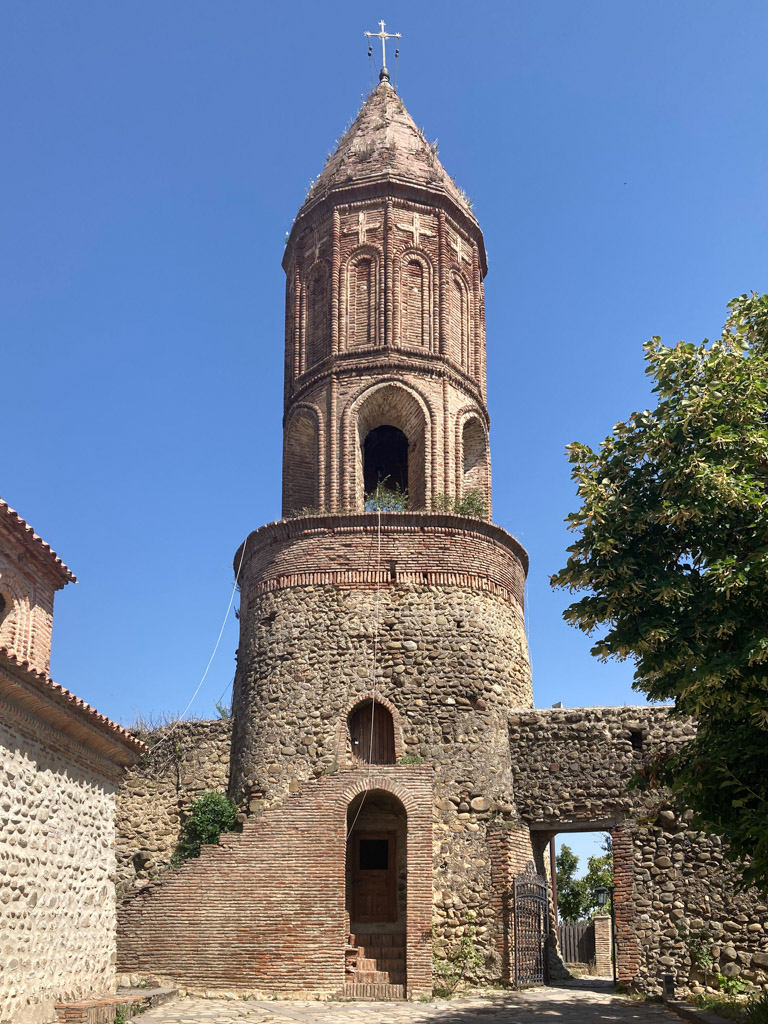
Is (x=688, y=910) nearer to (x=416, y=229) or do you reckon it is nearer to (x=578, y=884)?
(x=416, y=229)

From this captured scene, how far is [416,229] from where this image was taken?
22.4 meters

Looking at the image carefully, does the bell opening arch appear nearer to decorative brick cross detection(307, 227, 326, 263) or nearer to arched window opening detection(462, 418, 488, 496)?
arched window opening detection(462, 418, 488, 496)

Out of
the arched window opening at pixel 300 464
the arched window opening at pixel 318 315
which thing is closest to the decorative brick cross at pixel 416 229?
the arched window opening at pixel 318 315

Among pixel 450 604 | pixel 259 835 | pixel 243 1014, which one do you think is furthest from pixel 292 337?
pixel 243 1014

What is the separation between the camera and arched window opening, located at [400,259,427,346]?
21.6m

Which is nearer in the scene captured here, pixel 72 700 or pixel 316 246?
pixel 72 700

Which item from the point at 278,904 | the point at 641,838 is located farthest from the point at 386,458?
the point at 278,904

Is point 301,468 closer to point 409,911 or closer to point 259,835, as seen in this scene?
point 259,835

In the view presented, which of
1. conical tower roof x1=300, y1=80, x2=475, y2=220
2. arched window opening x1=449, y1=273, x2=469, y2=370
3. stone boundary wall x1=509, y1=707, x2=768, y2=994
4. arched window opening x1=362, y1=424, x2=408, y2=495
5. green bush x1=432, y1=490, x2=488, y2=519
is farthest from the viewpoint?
arched window opening x1=362, y1=424, x2=408, y2=495

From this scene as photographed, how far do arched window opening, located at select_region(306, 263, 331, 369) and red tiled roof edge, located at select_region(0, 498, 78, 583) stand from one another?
23.4ft

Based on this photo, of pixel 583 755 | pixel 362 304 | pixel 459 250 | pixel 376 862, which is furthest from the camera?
pixel 459 250

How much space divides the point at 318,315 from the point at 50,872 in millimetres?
13516

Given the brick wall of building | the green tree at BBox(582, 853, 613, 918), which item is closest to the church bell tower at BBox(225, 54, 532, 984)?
Answer: the brick wall of building

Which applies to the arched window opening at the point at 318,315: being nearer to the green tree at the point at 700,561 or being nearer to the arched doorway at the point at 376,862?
the arched doorway at the point at 376,862
